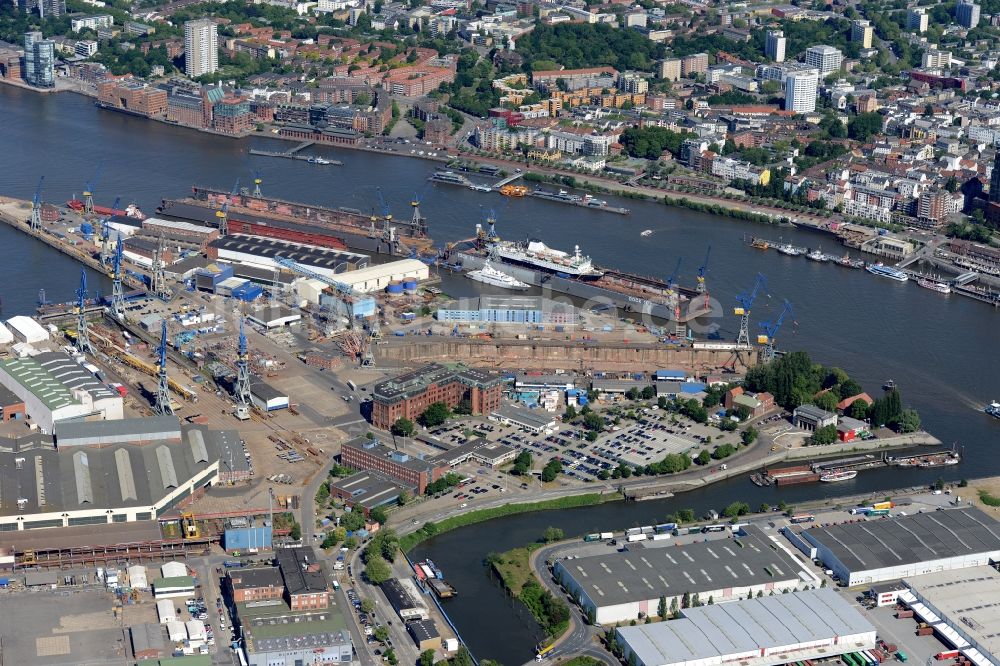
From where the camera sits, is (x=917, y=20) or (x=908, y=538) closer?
(x=908, y=538)

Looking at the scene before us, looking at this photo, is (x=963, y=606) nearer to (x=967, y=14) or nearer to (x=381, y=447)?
(x=381, y=447)

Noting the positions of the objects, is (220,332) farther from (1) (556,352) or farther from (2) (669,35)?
(2) (669,35)

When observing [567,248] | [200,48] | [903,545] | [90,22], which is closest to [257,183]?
[567,248]

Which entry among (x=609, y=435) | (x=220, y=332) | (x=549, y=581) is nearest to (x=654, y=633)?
(x=549, y=581)

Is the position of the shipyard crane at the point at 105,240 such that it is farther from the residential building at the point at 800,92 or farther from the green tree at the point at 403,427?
the residential building at the point at 800,92

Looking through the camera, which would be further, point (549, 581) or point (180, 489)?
point (180, 489)

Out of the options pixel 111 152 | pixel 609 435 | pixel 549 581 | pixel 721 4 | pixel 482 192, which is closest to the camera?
pixel 549 581

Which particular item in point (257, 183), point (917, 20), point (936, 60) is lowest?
point (257, 183)

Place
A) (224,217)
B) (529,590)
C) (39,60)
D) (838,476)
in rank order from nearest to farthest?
1. (529,590)
2. (838,476)
3. (224,217)
4. (39,60)
